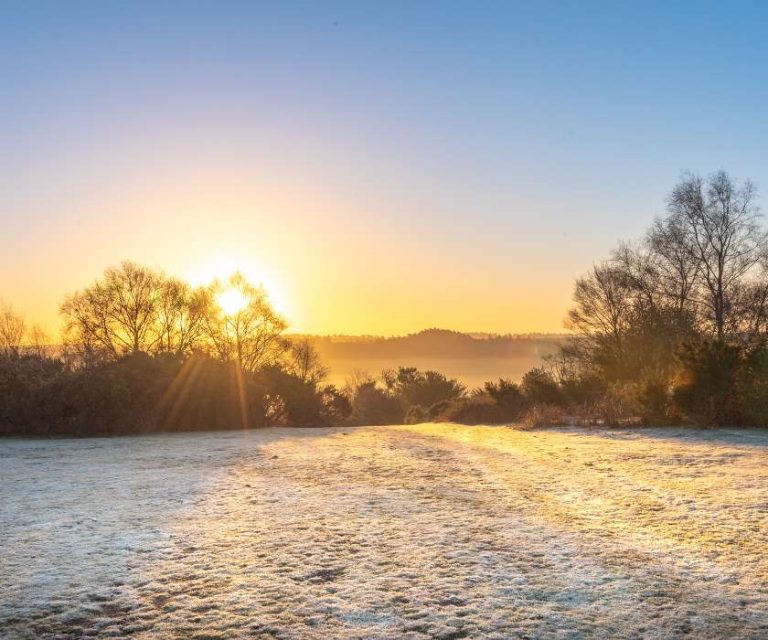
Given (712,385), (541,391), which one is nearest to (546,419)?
(712,385)

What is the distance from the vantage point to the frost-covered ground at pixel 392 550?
3576 millimetres

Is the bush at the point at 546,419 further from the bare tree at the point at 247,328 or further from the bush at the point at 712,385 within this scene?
the bare tree at the point at 247,328

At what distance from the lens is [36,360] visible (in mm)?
18875

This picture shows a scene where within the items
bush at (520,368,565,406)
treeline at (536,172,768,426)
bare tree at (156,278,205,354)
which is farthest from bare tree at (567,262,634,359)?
bare tree at (156,278,205,354)

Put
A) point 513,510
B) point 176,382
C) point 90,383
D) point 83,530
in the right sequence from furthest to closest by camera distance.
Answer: point 176,382
point 90,383
point 513,510
point 83,530

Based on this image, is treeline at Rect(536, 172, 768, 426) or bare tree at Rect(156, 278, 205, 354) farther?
bare tree at Rect(156, 278, 205, 354)

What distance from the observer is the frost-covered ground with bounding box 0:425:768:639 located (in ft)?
11.7

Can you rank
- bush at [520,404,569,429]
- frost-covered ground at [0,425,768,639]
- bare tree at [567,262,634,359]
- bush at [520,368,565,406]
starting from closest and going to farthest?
frost-covered ground at [0,425,768,639]
bush at [520,404,569,429]
bush at [520,368,565,406]
bare tree at [567,262,634,359]

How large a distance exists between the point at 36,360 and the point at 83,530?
618 inches

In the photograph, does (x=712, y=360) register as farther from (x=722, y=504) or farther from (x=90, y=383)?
(x=90, y=383)

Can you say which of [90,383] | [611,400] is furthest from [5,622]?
[611,400]

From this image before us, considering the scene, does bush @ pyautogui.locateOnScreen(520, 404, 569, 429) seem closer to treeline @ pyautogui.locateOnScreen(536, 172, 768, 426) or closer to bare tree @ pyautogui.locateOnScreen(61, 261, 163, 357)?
treeline @ pyautogui.locateOnScreen(536, 172, 768, 426)

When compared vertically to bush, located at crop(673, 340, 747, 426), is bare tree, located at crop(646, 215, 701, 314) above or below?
above

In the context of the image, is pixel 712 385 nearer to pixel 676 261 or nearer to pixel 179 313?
pixel 676 261
